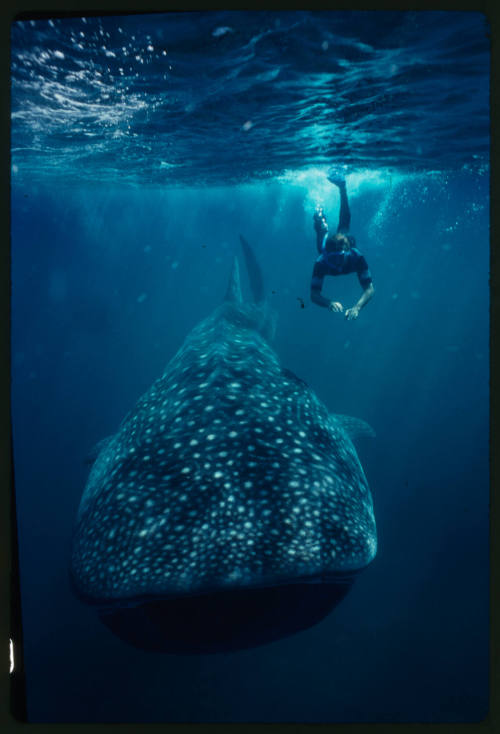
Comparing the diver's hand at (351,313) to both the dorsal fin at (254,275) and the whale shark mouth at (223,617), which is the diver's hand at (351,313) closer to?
the whale shark mouth at (223,617)

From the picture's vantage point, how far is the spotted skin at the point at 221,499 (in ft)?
10.0

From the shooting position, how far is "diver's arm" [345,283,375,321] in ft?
25.6

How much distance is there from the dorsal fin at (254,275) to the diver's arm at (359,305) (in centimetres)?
619

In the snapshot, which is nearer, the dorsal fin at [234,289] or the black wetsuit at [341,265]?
the black wetsuit at [341,265]

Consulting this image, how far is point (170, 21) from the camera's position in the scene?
6.92 m

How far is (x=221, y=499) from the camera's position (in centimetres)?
341

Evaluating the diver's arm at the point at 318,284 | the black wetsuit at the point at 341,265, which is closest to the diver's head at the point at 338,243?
the black wetsuit at the point at 341,265

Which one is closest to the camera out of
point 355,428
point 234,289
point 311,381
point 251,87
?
point 355,428

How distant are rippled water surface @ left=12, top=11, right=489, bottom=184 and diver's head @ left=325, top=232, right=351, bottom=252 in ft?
11.2

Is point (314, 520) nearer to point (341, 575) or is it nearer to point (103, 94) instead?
point (341, 575)

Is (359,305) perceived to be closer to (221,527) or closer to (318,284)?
(318,284)

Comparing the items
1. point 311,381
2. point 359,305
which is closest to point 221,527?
point 359,305

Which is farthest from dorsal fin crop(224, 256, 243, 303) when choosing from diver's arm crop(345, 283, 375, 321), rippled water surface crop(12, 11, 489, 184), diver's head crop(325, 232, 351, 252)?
rippled water surface crop(12, 11, 489, 184)

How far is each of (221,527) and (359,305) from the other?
6.18 m
